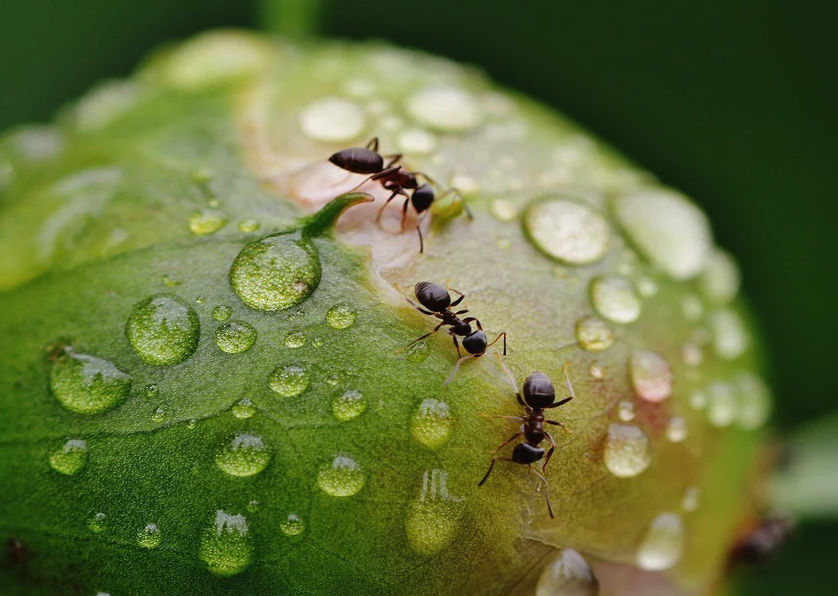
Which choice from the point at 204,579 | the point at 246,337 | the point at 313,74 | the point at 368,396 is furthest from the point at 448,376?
the point at 313,74

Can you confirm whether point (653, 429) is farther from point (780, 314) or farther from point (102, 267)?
point (780, 314)

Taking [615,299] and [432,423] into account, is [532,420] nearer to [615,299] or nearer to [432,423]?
[432,423]

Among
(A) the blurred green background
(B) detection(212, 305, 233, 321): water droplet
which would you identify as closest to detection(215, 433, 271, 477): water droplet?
(B) detection(212, 305, 233, 321): water droplet

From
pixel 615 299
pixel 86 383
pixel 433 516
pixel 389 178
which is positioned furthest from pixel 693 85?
pixel 86 383

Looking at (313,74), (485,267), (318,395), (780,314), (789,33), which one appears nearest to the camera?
(318,395)

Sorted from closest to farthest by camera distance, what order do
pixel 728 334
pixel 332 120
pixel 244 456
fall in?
pixel 244 456, pixel 332 120, pixel 728 334

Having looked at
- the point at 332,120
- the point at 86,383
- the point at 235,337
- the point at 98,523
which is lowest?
the point at 98,523

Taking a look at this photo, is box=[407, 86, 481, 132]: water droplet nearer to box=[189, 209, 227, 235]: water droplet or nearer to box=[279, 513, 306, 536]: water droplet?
box=[189, 209, 227, 235]: water droplet

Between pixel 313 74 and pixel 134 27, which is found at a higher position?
pixel 313 74
